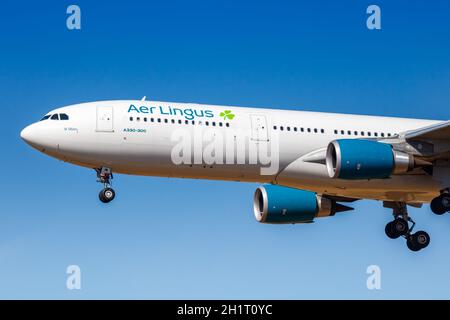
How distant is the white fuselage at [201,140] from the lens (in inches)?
1535

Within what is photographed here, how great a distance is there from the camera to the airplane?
128ft

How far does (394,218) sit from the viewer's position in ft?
149

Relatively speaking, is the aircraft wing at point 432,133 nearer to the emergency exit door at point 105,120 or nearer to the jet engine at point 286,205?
the jet engine at point 286,205

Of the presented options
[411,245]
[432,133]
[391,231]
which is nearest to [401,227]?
[391,231]

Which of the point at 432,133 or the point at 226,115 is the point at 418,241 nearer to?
the point at 432,133

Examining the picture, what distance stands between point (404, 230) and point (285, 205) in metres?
5.83

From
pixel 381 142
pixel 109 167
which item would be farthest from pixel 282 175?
pixel 109 167

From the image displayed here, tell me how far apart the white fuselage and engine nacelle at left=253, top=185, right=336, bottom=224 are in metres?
2.33

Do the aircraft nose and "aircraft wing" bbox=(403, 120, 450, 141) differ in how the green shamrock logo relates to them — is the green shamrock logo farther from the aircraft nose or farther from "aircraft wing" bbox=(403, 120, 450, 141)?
the aircraft nose

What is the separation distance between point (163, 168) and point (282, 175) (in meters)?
5.02

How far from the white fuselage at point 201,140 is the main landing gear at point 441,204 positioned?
60cm

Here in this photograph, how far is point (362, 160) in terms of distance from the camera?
128ft
